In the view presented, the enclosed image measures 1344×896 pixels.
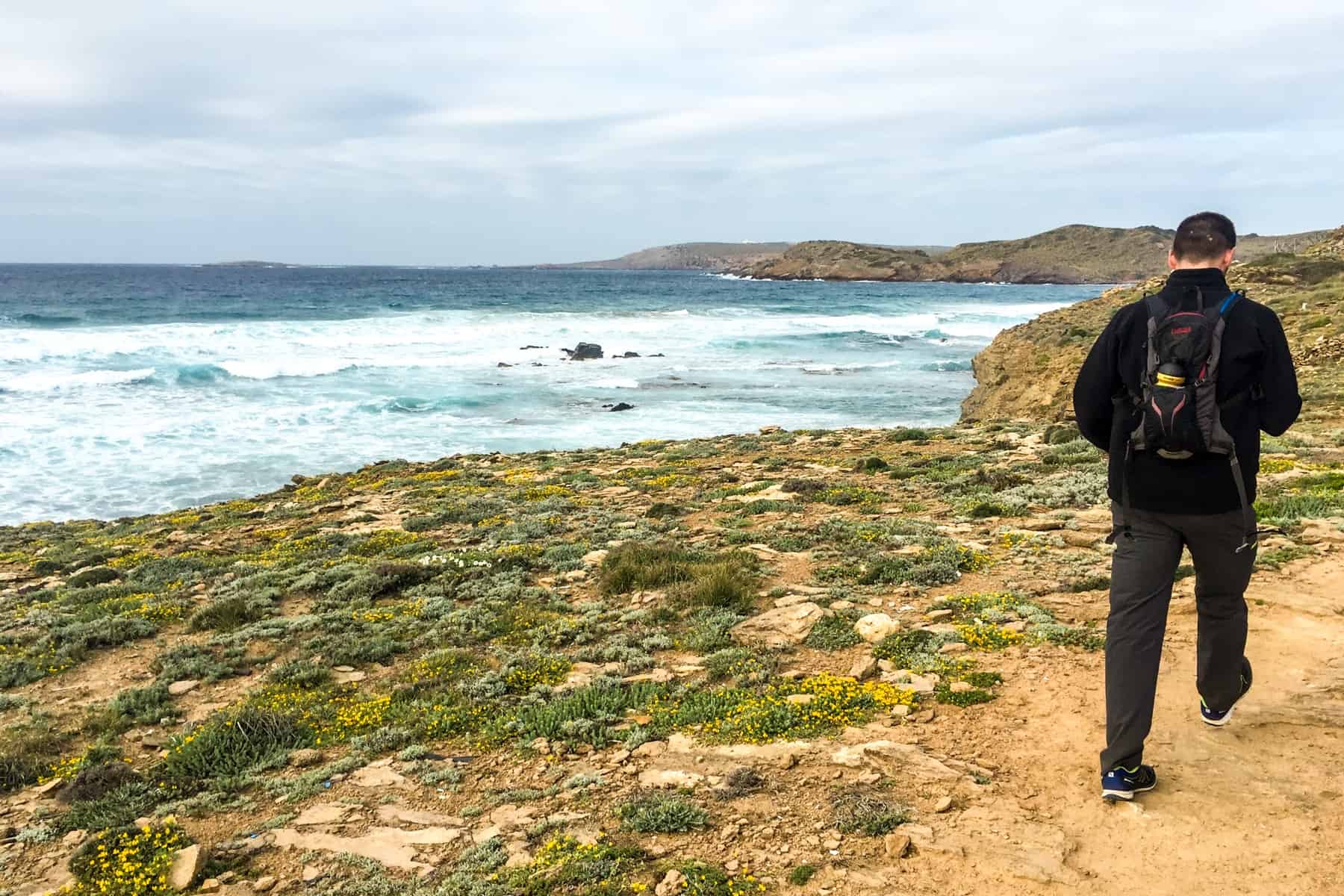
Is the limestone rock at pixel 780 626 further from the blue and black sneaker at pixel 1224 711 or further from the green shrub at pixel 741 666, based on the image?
the blue and black sneaker at pixel 1224 711

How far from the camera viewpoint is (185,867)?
15.3 feet

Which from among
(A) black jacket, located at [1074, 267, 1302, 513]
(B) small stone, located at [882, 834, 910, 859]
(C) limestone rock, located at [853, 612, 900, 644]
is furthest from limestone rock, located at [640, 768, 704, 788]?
(A) black jacket, located at [1074, 267, 1302, 513]

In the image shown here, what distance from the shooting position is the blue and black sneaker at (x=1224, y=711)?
4812mm

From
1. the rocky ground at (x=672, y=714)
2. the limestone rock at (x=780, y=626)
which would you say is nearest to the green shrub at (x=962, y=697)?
the rocky ground at (x=672, y=714)

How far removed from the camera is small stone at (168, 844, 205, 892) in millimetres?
4582

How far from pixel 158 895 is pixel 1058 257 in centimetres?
18529

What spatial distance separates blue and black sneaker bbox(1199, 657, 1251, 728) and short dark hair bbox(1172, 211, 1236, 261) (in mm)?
2245

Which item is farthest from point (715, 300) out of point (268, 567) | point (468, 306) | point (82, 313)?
point (268, 567)

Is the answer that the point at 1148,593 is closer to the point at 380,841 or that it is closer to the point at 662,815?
the point at 662,815

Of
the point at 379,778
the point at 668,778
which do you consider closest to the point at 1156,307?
the point at 668,778

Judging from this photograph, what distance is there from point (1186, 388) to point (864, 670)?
3.15 metres

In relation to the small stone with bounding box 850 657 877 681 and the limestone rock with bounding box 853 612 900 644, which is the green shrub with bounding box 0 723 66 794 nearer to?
the small stone with bounding box 850 657 877 681

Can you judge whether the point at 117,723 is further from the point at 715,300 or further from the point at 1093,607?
the point at 715,300

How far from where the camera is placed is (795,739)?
542 centimetres
